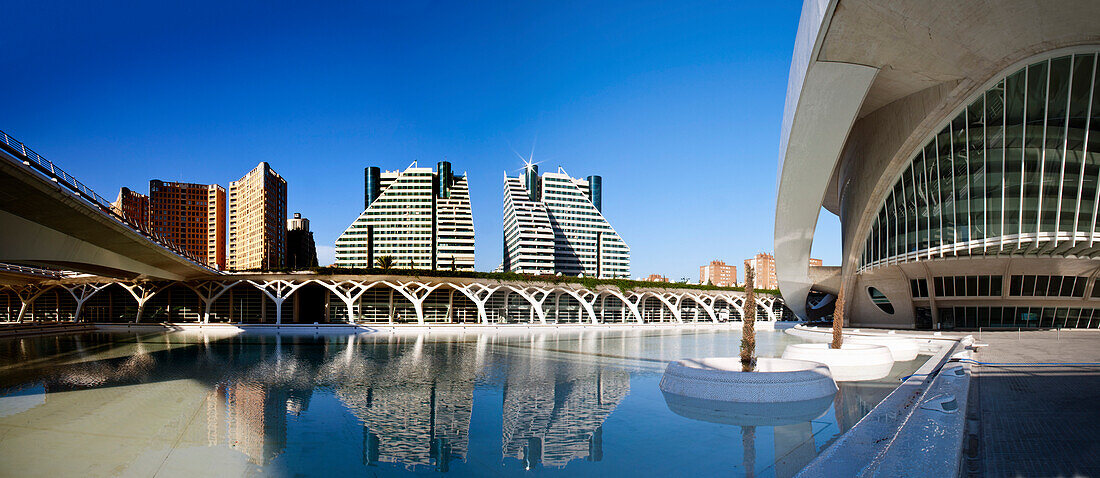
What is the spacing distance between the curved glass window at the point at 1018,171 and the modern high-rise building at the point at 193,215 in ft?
435

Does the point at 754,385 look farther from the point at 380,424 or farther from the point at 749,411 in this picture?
the point at 380,424

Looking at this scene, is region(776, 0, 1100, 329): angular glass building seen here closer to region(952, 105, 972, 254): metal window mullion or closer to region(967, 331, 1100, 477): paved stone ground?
region(952, 105, 972, 254): metal window mullion

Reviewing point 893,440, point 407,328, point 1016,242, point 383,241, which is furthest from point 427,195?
point 893,440

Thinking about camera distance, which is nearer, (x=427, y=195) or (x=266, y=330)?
(x=266, y=330)

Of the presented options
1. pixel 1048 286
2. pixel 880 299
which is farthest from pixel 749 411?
pixel 880 299

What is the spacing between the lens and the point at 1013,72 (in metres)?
21.8

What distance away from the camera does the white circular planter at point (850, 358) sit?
15.5 meters

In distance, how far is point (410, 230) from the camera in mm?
93312

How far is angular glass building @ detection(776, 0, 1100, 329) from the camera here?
771 inches

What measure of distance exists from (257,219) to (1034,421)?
126094 millimetres

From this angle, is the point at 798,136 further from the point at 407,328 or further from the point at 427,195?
the point at 427,195

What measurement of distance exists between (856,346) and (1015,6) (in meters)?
11.7

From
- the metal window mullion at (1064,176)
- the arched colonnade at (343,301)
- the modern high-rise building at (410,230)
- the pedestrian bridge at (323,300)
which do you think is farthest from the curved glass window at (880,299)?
the modern high-rise building at (410,230)

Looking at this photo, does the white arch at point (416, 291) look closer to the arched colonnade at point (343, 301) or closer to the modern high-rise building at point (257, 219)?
the arched colonnade at point (343, 301)
